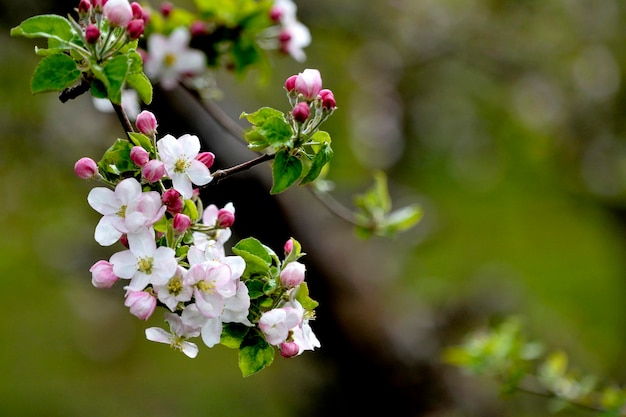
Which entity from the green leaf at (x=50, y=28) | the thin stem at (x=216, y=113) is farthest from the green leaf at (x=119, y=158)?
the thin stem at (x=216, y=113)

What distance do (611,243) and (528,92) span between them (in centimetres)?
101

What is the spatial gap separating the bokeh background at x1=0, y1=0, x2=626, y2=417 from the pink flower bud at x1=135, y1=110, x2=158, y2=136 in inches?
44.8

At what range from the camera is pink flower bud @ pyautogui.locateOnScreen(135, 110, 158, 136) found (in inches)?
23.0

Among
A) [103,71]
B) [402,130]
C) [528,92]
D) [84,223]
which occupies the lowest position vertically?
[84,223]

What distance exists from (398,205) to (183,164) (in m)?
2.35

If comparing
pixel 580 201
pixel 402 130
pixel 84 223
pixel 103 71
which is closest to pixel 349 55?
pixel 402 130

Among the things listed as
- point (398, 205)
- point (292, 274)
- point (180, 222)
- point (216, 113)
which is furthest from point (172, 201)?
point (398, 205)

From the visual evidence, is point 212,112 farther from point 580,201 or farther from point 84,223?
point 580,201

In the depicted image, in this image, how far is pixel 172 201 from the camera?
21.8 inches

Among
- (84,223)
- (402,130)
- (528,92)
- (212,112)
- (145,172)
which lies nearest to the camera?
(145,172)

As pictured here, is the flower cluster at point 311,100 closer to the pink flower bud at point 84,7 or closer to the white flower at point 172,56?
the pink flower bud at point 84,7

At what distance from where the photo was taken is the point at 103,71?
56cm

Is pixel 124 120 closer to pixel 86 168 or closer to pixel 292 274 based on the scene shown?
pixel 86 168

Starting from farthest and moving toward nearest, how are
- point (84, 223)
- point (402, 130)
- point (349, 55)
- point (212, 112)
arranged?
point (402, 130) < point (349, 55) < point (84, 223) < point (212, 112)
